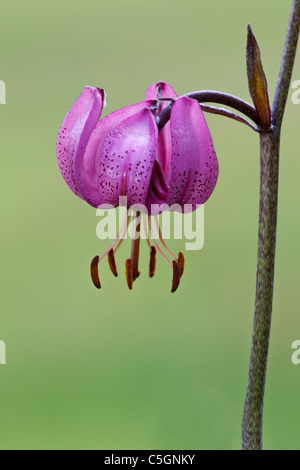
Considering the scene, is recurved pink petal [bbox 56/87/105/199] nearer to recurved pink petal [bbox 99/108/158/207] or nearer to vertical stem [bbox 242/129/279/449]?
recurved pink petal [bbox 99/108/158/207]

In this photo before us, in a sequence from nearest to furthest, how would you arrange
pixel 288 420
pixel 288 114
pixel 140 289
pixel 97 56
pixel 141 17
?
pixel 288 420
pixel 140 289
pixel 288 114
pixel 97 56
pixel 141 17

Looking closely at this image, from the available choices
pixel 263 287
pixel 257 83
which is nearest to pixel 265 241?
pixel 263 287

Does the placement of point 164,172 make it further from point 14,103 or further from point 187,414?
point 14,103

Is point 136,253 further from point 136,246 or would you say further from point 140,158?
point 140,158

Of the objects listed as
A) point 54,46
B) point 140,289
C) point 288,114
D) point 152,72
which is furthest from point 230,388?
point 54,46

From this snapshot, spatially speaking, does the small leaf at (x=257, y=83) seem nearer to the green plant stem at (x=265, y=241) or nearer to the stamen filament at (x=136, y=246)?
the green plant stem at (x=265, y=241)

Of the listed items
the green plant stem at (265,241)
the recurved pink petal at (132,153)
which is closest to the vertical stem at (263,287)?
the green plant stem at (265,241)
